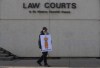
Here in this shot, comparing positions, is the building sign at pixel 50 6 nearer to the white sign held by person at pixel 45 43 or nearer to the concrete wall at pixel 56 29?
the concrete wall at pixel 56 29

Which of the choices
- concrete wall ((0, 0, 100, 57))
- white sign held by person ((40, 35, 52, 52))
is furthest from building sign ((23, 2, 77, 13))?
white sign held by person ((40, 35, 52, 52))

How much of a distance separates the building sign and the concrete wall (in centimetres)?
23

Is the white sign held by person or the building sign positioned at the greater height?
the building sign

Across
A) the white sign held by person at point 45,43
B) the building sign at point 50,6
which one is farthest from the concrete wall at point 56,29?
the white sign held by person at point 45,43

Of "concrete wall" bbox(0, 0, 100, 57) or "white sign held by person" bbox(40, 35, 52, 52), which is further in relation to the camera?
"concrete wall" bbox(0, 0, 100, 57)

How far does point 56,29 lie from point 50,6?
153 centimetres

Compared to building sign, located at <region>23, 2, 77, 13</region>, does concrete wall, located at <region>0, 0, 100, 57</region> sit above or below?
below

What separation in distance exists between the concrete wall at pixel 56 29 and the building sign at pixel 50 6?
0.76 feet

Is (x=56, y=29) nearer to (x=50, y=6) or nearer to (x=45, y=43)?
(x=50, y=6)

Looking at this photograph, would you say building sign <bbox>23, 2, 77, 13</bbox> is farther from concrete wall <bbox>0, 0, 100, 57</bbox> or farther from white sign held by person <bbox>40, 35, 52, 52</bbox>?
white sign held by person <bbox>40, 35, 52, 52</bbox>

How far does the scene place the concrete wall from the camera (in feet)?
65.4

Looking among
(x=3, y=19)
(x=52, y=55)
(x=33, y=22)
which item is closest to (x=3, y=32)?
(x=3, y=19)

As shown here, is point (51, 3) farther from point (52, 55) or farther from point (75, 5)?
point (52, 55)

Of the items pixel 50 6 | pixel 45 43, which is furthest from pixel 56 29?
pixel 45 43
